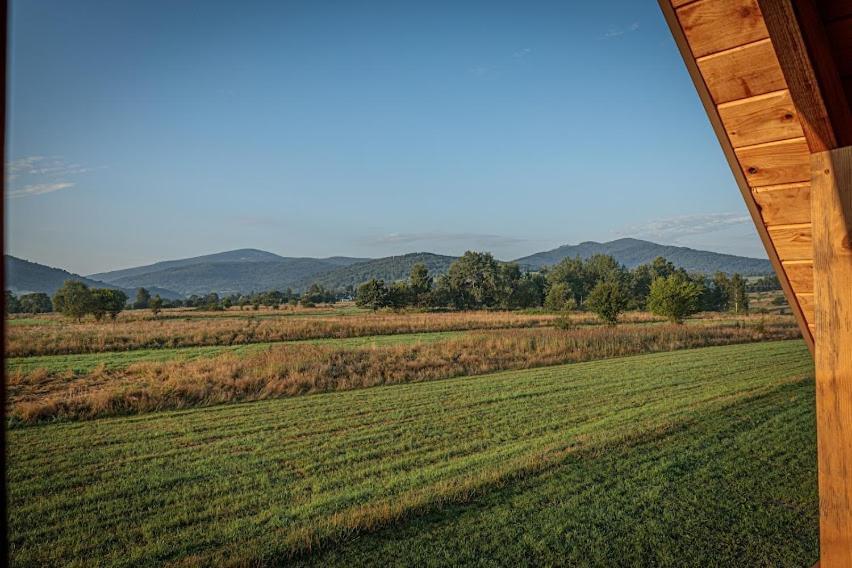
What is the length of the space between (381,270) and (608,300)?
351 centimetres

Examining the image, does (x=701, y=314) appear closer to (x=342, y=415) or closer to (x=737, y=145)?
(x=342, y=415)

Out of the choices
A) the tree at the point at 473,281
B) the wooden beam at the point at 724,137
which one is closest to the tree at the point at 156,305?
the tree at the point at 473,281

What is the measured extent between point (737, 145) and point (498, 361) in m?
4.77

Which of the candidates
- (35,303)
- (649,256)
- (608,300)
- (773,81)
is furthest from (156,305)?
(649,256)

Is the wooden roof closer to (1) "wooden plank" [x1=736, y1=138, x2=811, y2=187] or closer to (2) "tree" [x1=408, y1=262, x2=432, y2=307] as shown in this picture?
(1) "wooden plank" [x1=736, y1=138, x2=811, y2=187]

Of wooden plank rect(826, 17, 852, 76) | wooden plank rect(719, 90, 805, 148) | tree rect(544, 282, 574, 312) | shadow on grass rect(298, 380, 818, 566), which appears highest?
wooden plank rect(826, 17, 852, 76)

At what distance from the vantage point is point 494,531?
273cm

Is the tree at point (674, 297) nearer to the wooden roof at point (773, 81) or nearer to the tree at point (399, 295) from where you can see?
the tree at point (399, 295)

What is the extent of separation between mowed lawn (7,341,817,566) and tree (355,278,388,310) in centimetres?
143

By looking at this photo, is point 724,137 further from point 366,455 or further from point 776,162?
point 366,455

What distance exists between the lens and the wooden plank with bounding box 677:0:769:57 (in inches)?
34.0

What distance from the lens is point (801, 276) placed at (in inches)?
53.7

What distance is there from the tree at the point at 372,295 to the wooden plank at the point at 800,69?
5.12 m

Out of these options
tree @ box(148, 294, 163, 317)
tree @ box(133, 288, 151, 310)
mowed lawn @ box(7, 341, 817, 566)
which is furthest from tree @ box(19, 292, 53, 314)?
mowed lawn @ box(7, 341, 817, 566)
